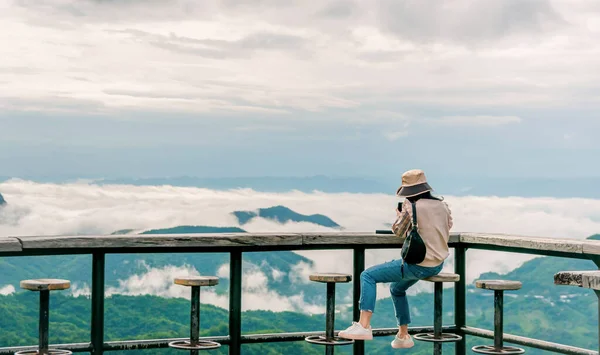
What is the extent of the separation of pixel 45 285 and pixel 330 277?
2.00 meters

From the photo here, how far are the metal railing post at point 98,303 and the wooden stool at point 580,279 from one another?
3515 millimetres

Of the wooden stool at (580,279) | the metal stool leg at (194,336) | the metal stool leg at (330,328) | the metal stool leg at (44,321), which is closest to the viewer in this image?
the wooden stool at (580,279)

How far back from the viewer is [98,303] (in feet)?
23.7

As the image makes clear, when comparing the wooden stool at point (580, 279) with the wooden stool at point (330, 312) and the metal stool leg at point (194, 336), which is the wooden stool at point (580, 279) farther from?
the metal stool leg at point (194, 336)

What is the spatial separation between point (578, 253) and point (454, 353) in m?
1.62

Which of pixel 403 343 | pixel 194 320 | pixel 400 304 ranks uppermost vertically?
pixel 400 304

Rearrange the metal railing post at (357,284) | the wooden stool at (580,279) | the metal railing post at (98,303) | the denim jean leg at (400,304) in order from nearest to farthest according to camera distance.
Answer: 1. the wooden stool at (580,279)
2. the metal railing post at (98,303)
3. the denim jean leg at (400,304)
4. the metal railing post at (357,284)

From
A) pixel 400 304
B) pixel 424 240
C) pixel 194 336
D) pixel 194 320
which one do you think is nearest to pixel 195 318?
pixel 194 320

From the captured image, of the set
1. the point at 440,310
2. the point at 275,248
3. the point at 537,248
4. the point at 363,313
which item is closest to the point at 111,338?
the point at 275,248

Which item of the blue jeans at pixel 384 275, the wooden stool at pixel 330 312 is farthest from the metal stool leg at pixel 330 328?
the blue jeans at pixel 384 275

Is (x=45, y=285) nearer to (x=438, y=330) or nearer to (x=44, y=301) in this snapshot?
(x=44, y=301)

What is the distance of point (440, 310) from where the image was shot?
7742 mm

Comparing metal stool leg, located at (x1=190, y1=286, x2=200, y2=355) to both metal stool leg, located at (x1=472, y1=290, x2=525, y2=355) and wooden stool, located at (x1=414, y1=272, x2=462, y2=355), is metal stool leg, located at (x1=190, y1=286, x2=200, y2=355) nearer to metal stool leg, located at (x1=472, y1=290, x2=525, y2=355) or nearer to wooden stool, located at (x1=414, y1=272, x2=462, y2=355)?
wooden stool, located at (x1=414, y1=272, x2=462, y2=355)

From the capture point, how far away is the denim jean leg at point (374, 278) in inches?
288
